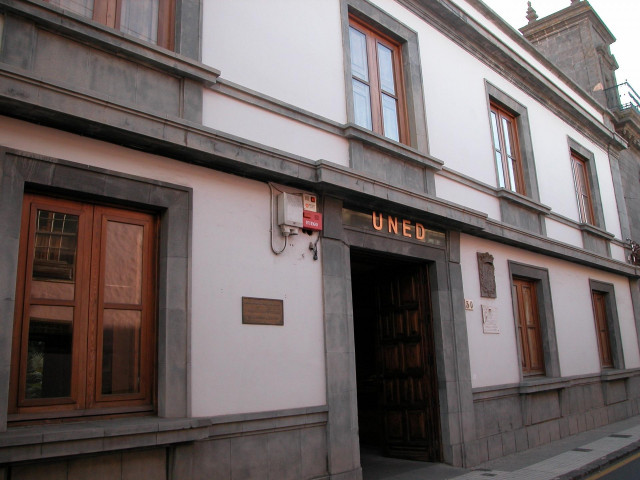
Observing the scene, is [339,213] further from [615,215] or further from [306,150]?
[615,215]

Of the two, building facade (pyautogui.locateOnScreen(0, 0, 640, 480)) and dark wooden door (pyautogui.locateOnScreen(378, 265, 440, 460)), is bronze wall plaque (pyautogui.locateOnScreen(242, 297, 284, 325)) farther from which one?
dark wooden door (pyautogui.locateOnScreen(378, 265, 440, 460))

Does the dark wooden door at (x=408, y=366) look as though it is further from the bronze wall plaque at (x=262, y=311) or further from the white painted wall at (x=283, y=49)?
the bronze wall plaque at (x=262, y=311)

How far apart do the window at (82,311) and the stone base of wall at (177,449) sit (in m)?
0.31

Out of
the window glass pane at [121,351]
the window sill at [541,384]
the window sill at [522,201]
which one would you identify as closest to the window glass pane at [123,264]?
the window glass pane at [121,351]

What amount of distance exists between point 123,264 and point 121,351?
0.81m

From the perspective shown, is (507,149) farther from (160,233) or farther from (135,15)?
(160,233)

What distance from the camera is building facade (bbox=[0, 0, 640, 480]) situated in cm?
486

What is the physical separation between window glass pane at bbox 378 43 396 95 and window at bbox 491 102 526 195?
9.51 feet

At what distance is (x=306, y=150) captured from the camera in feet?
23.3

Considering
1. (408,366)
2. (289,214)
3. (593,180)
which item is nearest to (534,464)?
(408,366)

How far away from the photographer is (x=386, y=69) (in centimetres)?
905

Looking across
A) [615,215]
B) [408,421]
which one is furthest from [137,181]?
[615,215]

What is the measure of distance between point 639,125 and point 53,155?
63.1 ft

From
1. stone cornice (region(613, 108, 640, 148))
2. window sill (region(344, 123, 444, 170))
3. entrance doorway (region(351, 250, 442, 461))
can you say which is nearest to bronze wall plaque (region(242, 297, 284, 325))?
entrance doorway (region(351, 250, 442, 461))
